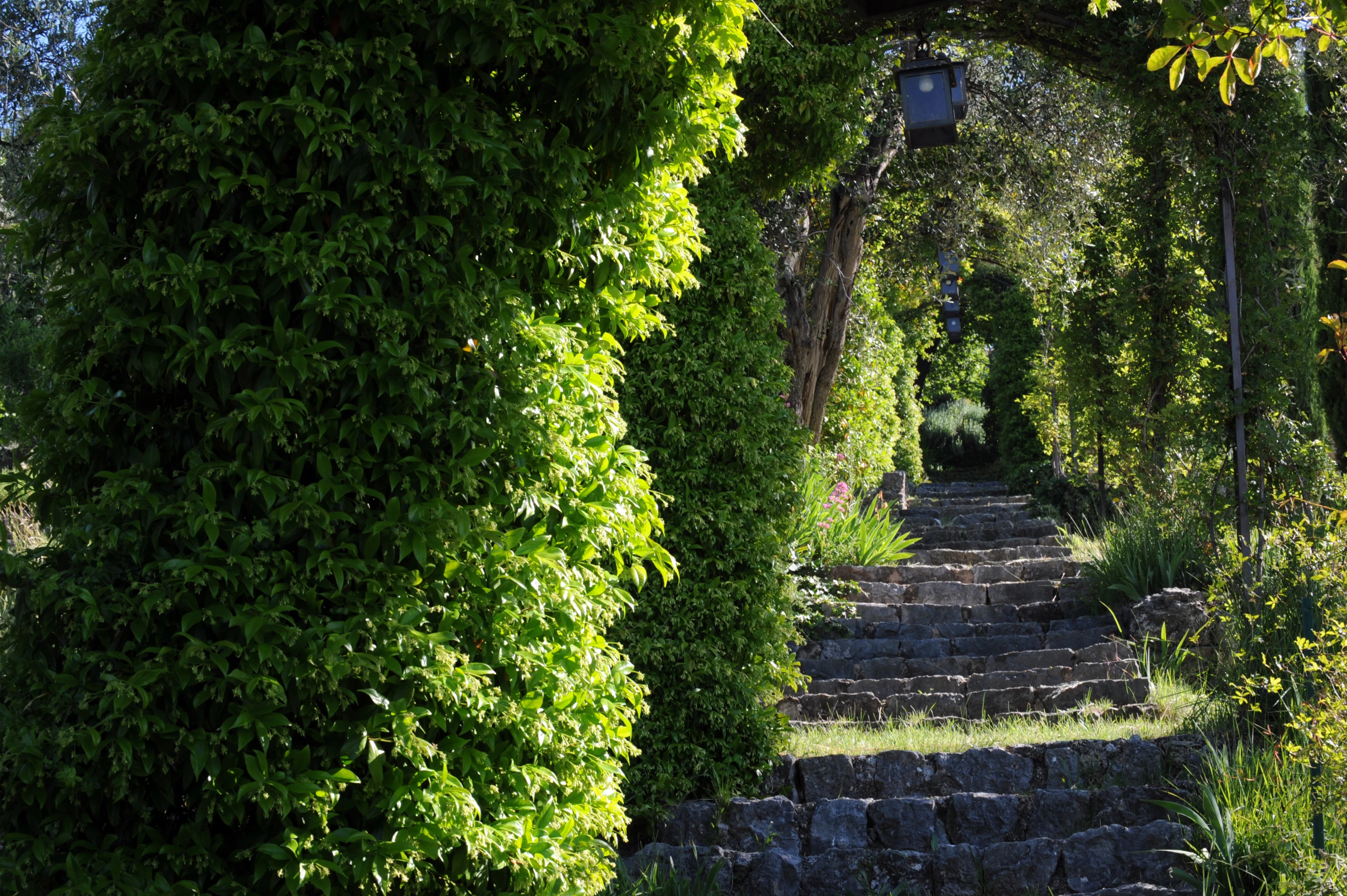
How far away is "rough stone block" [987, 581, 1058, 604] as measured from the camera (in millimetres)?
8336

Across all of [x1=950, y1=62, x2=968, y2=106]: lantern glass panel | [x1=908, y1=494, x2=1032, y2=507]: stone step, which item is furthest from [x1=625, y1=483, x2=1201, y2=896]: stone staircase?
[x1=908, y1=494, x2=1032, y2=507]: stone step

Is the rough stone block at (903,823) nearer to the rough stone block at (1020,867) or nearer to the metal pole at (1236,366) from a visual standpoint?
the rough stone block at (1020,867)

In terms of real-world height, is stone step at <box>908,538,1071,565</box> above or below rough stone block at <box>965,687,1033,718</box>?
above

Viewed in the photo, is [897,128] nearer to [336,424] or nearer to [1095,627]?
[1095,627]

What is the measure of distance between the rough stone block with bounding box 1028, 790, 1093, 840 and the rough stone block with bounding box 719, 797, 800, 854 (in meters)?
0.97

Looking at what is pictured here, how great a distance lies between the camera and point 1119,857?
376cm

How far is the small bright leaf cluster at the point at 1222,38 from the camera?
2064 millimetres

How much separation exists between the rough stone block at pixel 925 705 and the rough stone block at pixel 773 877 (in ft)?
7.09

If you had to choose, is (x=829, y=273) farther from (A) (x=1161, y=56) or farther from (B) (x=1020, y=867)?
(A) (x=1161, y=56)

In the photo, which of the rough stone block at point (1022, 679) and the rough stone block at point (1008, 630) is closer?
the rough stone block at point (1022, 679)

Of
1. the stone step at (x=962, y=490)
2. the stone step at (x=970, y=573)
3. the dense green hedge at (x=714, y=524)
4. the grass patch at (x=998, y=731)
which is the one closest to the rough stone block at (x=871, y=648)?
the stone step at (x=970, y=573)

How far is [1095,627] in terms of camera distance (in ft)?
24.3

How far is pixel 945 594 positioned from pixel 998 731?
323 cm

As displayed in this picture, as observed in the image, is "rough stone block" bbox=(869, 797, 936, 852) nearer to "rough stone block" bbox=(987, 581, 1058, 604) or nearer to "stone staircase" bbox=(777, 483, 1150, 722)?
"stone staircase" bbox=(777, 483, 1150, 722)
